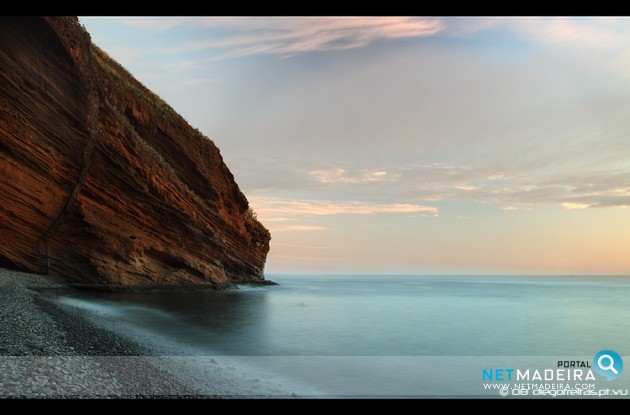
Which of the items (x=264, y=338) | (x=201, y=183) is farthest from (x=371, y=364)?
(x=201, y=183)

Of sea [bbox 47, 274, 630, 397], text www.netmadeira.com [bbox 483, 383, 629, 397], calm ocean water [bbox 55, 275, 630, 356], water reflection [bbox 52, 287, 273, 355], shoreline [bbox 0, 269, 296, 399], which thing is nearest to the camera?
shoreline [bbox 0, 269, 296, 399]

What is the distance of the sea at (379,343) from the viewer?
8578 millimetres

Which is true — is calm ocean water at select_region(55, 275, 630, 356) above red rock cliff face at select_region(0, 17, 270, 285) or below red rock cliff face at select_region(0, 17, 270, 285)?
below

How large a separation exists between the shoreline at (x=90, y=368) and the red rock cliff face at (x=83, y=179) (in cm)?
1001

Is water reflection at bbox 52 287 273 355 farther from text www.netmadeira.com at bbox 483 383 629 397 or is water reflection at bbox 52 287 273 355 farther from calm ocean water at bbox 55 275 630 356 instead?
text www.netmadeira.com at bbox 483 383 629 397

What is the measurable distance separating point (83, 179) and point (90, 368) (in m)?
18.0

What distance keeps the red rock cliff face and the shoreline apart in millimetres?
10014

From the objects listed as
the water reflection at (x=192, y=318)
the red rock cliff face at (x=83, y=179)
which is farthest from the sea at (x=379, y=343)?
the red rock cliff face at (x=83, y=179)

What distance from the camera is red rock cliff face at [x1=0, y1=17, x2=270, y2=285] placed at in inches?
710

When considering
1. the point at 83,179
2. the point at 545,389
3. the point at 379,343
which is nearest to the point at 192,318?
the point at 379,343

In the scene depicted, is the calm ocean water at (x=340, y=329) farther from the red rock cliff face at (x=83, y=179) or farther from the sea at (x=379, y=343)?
the red rock cliff face at (x=83, y=179)

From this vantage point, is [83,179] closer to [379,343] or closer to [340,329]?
[340,329]

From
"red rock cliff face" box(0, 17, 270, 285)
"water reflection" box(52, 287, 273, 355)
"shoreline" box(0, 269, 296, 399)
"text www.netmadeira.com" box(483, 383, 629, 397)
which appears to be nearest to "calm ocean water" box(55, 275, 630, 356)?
"water reflection" box(52, 287, 273, 355)
